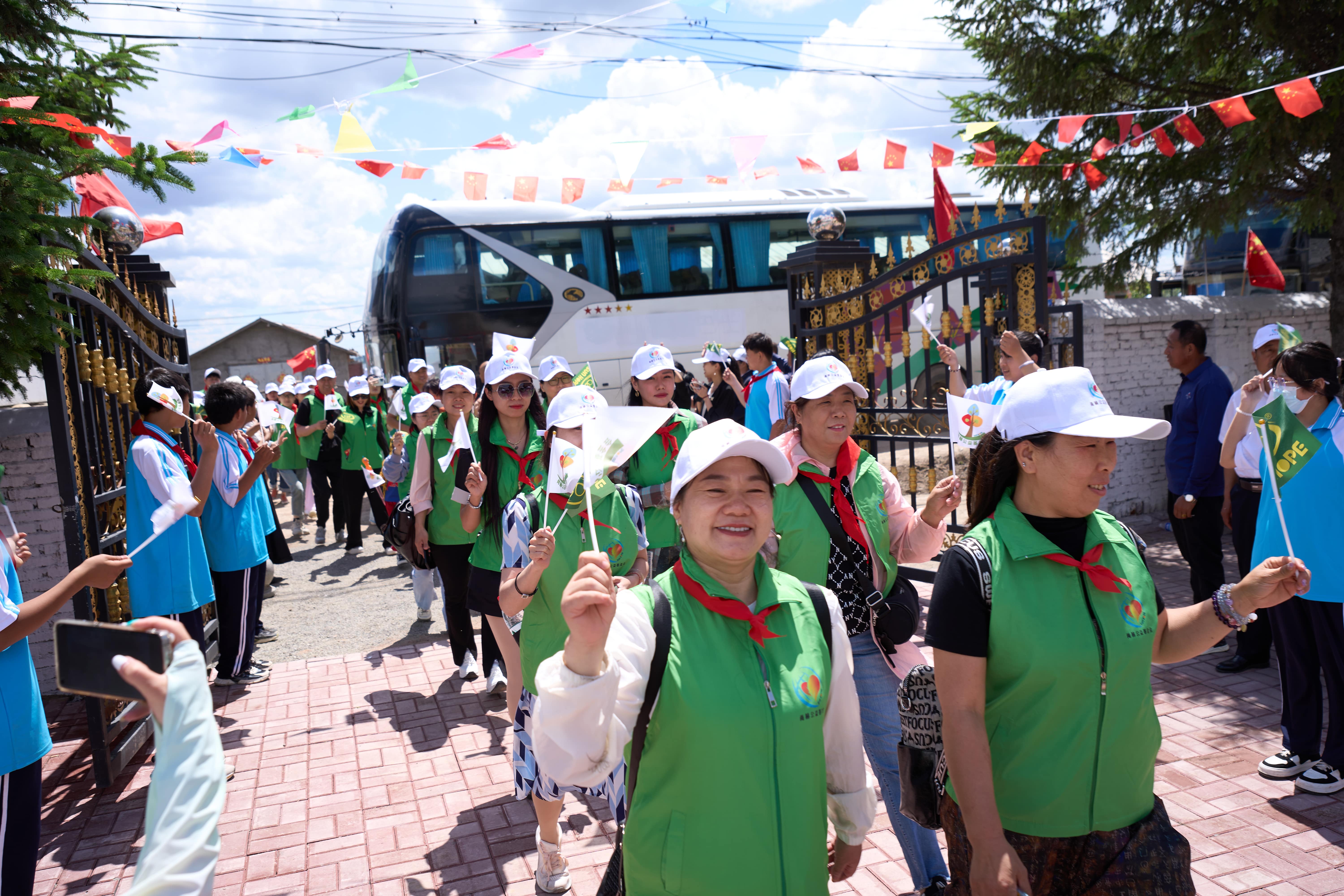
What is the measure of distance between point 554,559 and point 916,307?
12.8 ft

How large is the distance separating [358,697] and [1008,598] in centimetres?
502

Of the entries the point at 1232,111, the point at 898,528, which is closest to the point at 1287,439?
the point at 898,528

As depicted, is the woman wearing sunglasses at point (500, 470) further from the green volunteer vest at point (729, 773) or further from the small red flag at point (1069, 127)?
the small red flag at point (1069, 127)

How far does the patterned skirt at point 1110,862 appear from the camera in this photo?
2012mm

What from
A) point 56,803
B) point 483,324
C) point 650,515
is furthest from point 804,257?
point 483,324

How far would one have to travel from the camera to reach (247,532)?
5879 millimetres

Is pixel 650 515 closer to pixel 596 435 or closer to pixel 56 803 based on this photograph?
pixel 596 435

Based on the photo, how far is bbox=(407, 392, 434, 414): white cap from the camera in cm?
753

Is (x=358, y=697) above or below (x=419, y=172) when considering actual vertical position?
below

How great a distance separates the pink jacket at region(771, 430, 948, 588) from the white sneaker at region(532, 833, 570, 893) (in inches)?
65.9

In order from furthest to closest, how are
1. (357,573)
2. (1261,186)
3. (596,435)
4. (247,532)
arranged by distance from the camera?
(357,573) → (1261,186) → (247,532) → (596,435)

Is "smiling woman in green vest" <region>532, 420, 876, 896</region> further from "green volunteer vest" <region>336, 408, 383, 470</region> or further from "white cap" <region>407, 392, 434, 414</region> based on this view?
"green volunteer vest" <region>336, 408, 383, 470</region>

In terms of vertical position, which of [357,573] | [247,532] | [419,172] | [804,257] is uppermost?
[419,172]

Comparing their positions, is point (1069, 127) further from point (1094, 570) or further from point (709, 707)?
point (709, 707)
